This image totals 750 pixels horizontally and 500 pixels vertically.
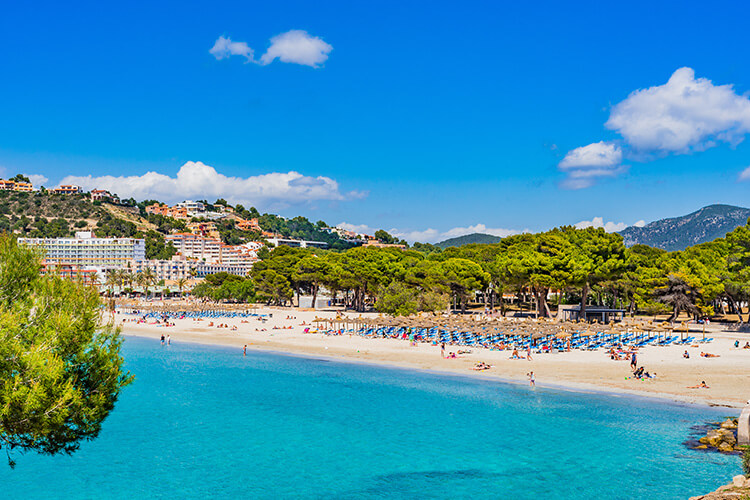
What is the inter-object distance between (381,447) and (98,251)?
17373 cm

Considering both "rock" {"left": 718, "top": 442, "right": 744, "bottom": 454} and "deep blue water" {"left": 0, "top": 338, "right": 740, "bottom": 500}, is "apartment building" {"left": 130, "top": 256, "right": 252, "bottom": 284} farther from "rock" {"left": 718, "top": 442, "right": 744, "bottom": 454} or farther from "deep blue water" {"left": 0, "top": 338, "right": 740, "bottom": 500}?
"rock" {"left": 718, "top": 442, "right": 744, "bottom": 454}

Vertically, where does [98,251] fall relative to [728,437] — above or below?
above

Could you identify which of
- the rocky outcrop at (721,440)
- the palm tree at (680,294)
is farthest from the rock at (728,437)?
the palm tree at (680,294)

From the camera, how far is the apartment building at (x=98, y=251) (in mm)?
171875

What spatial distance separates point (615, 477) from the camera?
19.0 metres

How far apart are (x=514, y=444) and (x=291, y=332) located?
41234mm

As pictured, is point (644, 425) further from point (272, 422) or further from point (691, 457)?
point (272, 422)

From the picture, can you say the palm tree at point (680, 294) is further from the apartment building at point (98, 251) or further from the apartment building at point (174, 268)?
the apartment building at point (98, 251)

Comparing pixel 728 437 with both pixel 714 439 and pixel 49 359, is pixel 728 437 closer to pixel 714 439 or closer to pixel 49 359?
pixel 714 439

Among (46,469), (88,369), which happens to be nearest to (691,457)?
(88,369)

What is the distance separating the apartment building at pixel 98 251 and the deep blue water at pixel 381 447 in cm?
15147

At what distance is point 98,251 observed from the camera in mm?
173750

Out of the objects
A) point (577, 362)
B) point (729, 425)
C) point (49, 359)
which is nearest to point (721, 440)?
point (729, 425)

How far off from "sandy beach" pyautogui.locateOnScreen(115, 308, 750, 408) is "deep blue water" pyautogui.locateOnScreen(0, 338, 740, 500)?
1959 millimetres
